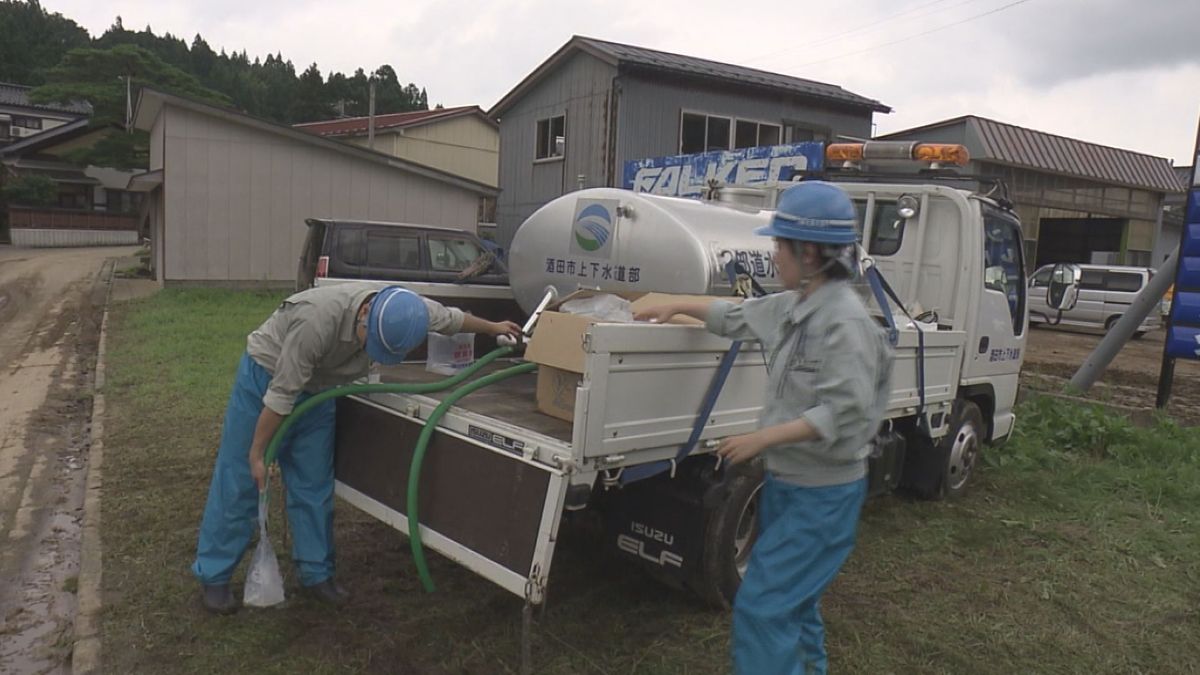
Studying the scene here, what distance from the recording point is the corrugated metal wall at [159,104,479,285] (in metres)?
17.3

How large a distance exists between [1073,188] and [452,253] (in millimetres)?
23600

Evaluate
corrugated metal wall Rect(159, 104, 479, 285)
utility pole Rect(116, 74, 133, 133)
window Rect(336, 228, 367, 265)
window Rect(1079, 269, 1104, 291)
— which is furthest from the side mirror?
utility pole Rect(116, 74, 133, 133)

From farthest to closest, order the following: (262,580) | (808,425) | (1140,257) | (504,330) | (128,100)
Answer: (128,100) → (1140,257) → (504,330) → (262,580) → (808,425)

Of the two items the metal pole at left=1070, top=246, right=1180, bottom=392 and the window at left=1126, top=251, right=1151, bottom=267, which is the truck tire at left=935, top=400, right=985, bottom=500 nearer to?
the metal pole at left=1070, top=246, right=1180, bottom=392

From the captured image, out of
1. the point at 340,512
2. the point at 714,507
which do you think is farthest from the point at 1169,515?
the point at 340,512

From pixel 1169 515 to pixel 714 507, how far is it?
13.8 ft

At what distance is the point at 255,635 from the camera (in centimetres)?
375

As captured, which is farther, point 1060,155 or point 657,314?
point 1060,155

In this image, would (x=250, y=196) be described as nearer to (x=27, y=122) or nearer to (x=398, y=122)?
(x=398, y=122)

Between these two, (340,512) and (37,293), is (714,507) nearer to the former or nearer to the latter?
(340,512)

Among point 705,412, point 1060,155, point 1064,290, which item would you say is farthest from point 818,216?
point 1060,155

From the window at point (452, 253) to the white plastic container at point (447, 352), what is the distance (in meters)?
8.25

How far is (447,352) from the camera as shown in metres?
4.55

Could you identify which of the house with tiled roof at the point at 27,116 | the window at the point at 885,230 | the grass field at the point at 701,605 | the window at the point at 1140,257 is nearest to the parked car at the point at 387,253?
the grass field at the point at 701,605
